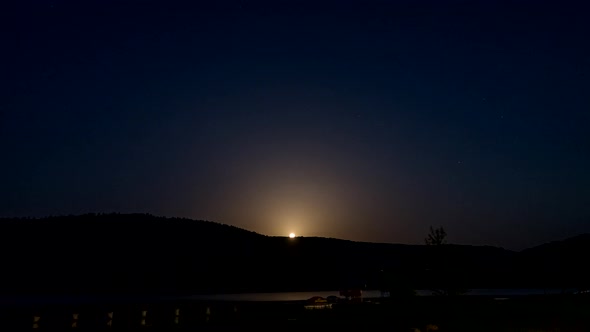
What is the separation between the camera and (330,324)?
52.0 meters

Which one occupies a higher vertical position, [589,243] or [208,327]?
[589,243]

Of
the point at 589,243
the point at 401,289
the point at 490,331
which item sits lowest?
the point at 490,331

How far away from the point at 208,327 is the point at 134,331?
593 centimetres

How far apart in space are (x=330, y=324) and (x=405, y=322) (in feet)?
20.2

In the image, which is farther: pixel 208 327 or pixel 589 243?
pixel 589 243

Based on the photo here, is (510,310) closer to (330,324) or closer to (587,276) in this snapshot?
(330,324)

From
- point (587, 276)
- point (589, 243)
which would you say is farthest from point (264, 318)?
point (589, 243)

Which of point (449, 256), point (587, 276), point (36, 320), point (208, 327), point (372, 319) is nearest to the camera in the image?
point (36, 320)

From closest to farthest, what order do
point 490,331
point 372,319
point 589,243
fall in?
point 490,331 < point 372,319 < point 589,243

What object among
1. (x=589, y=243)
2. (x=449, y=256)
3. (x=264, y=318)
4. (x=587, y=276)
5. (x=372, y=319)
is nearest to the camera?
(x=372, y=319)

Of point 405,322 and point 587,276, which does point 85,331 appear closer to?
point 405,322

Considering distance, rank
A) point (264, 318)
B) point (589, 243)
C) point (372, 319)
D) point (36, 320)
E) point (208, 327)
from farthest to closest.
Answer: point (589, 243) → point (264, 318) → point (372, 319) → point (208, 327) → point (36, 320)

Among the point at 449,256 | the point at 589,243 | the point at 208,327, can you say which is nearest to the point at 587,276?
the point at 589,243

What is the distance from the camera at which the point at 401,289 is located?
5397cm
